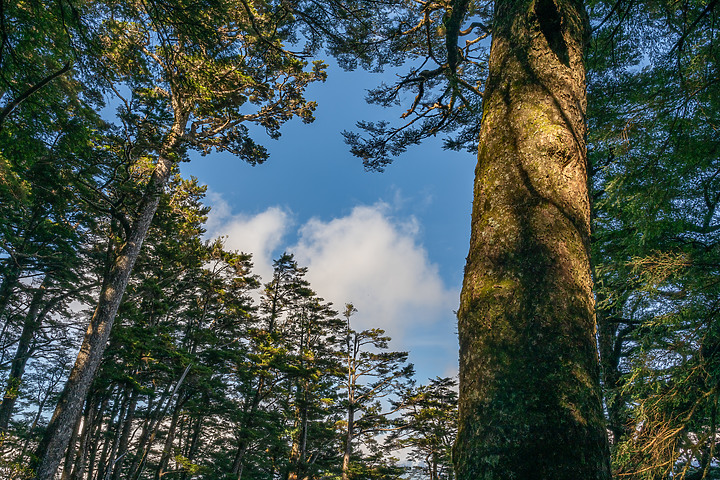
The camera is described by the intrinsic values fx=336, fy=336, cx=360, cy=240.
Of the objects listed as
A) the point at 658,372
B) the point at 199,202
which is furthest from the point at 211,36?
the point at 199,202

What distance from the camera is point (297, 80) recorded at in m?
9.73

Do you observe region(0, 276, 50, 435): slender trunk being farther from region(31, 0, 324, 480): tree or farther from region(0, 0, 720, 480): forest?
region(31, 0, 324, 480): tree

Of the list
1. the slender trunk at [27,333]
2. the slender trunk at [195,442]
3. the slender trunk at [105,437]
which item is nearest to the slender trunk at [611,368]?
the slender trunk at [195,442]

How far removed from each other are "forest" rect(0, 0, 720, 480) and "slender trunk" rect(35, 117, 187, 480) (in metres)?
0.04

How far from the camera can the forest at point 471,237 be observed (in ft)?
4.11

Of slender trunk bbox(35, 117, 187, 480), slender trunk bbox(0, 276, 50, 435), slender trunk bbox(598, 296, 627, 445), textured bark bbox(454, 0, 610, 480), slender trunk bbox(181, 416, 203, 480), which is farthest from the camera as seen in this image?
slender trunk bbox(181, 416, 203, 480)

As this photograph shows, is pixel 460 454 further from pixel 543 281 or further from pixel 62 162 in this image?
pixel 62 162

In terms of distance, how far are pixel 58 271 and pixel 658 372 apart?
18.3 meters

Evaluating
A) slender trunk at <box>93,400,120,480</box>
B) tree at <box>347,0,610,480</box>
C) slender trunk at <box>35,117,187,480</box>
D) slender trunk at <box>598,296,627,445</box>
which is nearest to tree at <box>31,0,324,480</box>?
slender trunk at <box>35,117,187,480</box>

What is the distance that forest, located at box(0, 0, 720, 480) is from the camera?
125cm

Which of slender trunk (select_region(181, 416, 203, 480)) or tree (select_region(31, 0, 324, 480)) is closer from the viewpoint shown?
tree (select_region(31, 0, 324, 480))

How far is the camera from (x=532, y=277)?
1272mm

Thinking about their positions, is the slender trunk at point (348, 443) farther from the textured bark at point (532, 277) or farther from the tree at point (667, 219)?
the textured bark at point (532, 277)

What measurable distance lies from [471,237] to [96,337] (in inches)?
332
